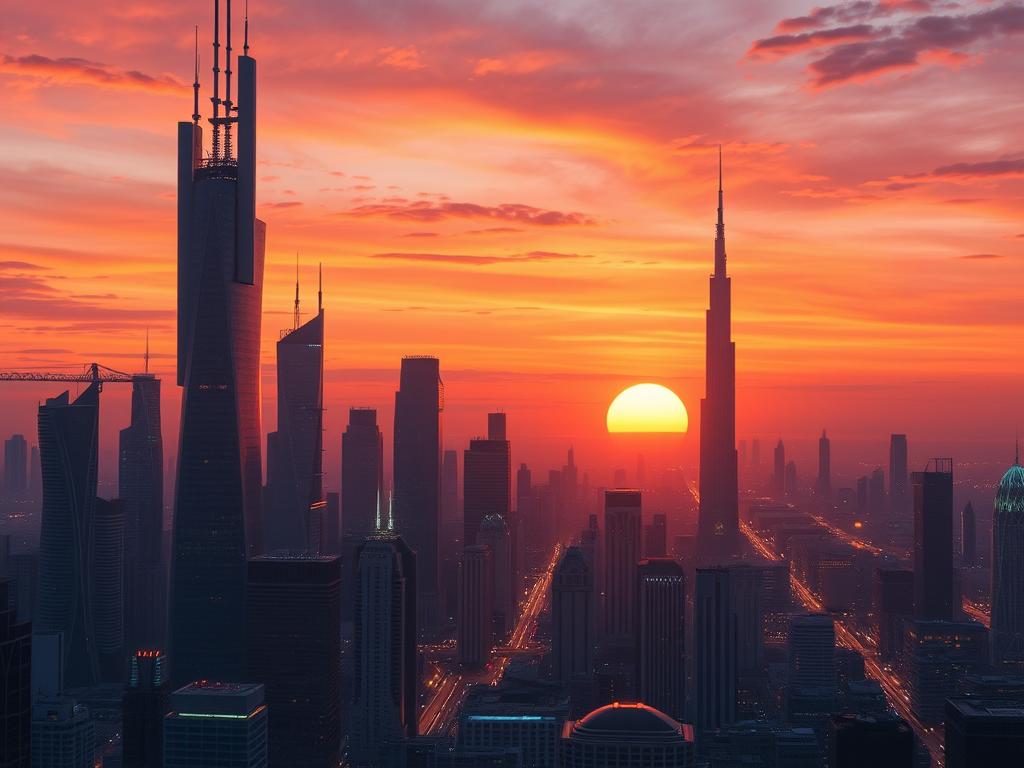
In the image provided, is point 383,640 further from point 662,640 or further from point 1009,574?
point 1009,574

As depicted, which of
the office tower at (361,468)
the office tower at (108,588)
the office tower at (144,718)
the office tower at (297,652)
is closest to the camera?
the office tower at (144,718)

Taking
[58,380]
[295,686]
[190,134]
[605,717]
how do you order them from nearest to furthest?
[605,717]
[295,686]
[190,134]
[58,380]

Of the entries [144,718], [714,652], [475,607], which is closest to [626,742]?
[144,718]

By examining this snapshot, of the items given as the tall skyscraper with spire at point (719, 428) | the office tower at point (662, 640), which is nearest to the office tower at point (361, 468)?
the tall skyscraper with spire at point (719, 428)

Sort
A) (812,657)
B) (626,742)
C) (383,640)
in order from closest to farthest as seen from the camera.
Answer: (626,742) → (383,640) → (812,657)

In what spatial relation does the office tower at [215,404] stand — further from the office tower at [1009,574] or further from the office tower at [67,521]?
the office tower at [1009,574]

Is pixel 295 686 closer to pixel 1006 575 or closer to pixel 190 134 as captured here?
pixel 190 134

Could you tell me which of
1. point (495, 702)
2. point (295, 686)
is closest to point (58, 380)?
point (295, 686)
